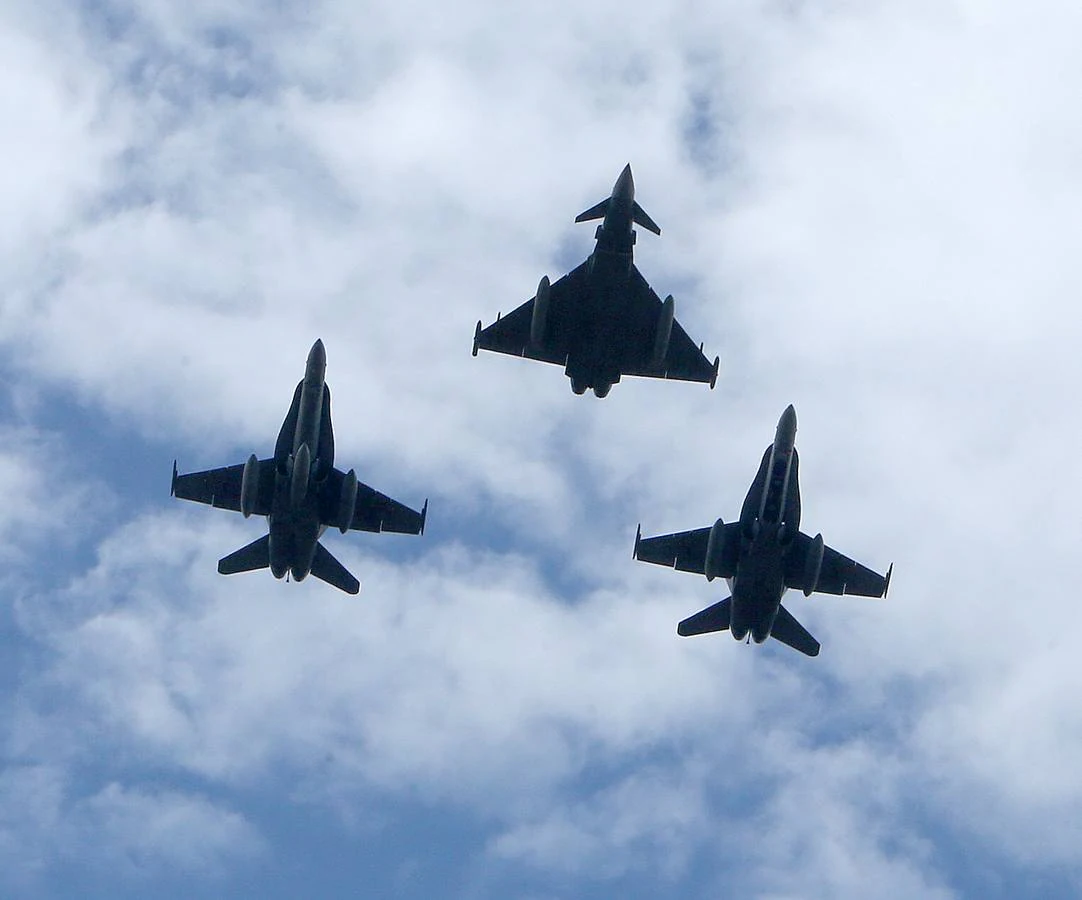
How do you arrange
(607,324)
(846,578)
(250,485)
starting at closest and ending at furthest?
(250,485) < (607,324) < (846,578)

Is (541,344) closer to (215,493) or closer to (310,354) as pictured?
(310,354)

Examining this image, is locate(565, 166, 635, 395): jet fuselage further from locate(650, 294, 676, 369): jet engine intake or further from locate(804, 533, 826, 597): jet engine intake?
locate(804, 533, 826, 597): jet engine intake

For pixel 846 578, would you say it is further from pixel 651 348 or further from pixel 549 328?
Result: pixel 549 328

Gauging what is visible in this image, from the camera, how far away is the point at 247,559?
82.8 meters

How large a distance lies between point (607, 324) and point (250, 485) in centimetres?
1580

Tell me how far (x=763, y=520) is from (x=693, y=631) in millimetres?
7394

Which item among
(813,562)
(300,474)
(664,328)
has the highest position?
(664,328)

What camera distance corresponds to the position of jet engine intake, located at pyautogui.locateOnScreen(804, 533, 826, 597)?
77.4m

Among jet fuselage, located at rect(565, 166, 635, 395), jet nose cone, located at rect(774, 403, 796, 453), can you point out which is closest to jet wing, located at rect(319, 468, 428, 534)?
jet fuselage, located at rect(565, 166, 635, 395)

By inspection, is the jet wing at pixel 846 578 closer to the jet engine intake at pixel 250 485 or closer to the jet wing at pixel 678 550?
the jet wing at pixel 678 550

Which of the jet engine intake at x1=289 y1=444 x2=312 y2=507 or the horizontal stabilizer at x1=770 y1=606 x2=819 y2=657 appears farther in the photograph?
the horizontal stabilizer at x1=770 y1=606 x2=819 y2=657

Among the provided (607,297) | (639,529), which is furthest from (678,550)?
(607,297)

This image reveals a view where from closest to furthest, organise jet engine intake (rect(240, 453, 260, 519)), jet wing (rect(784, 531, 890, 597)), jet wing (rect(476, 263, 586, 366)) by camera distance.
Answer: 1. jet engine intake (rect(240, 453, 260, 519))
2. jet wing (rect(476, 263, 586, 366))
3. jet wing (rect(784, 531, 890, 597))

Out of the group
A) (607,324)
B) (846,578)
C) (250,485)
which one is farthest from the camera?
(846,578)
